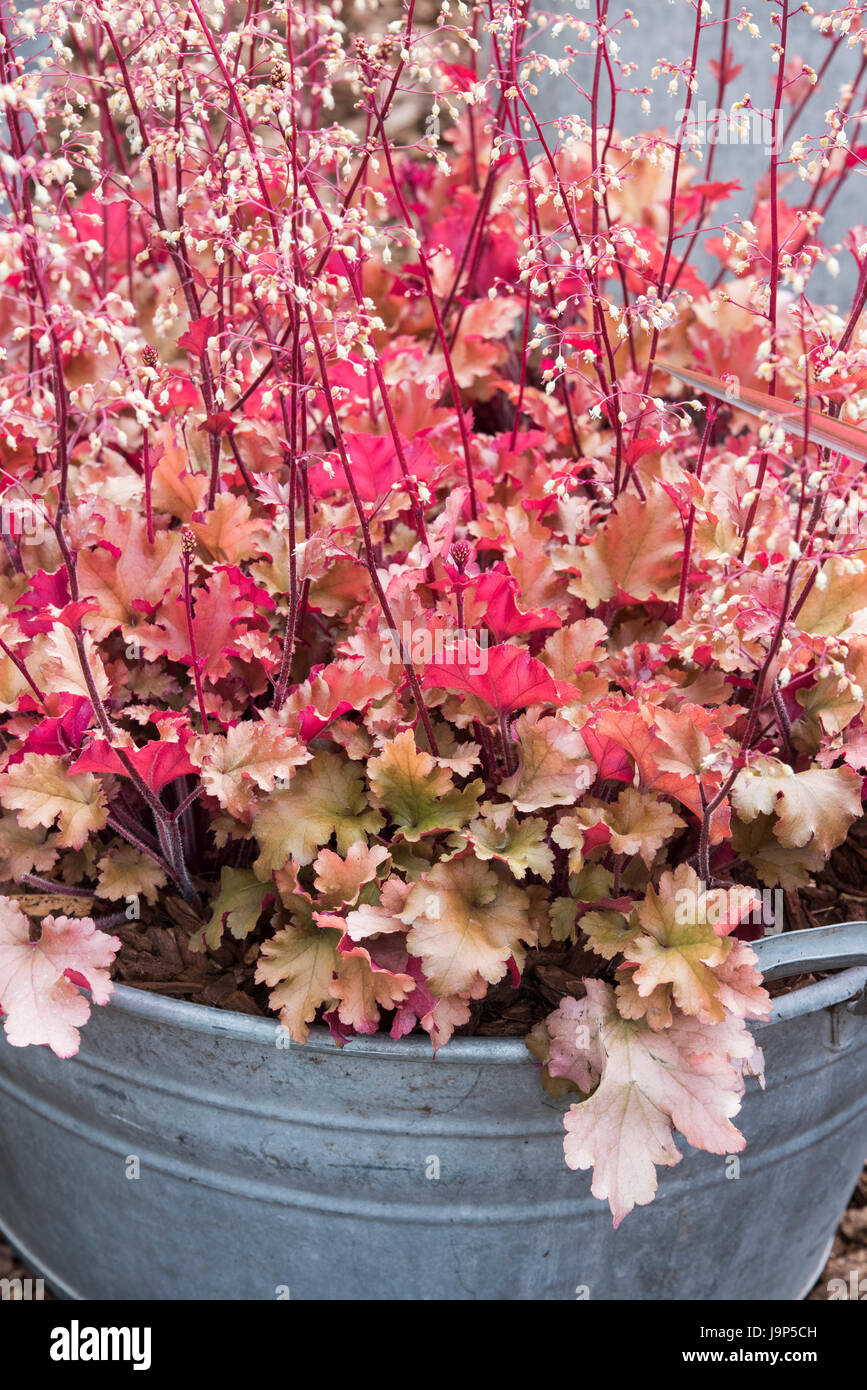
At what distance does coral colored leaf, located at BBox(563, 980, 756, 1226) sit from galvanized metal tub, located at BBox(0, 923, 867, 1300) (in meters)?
0.08

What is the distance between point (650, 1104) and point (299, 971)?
310mm

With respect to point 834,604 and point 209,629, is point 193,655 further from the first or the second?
point 834,604

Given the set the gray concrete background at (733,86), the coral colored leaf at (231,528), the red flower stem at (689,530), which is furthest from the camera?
the gray concrete background at (733,86)

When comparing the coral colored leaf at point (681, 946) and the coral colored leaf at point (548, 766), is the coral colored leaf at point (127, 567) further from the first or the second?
the coral colored leaf at point (681, 946)

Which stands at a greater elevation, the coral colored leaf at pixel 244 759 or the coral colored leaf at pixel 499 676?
the coral colored leaf at pixel 499 676

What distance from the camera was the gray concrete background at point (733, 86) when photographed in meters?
2.86

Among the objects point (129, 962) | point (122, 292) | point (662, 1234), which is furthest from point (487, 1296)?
point (122, 292)

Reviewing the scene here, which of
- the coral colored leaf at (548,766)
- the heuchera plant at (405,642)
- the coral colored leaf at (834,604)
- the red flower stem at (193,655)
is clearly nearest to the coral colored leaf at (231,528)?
the heuchera plant at (405,642)

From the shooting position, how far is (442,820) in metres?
1.04

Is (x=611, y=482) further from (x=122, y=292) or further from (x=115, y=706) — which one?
(x=122, y=292)

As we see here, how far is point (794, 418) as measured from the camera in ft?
2.75

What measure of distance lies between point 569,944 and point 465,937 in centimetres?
22

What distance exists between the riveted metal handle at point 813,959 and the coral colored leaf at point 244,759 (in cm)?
42

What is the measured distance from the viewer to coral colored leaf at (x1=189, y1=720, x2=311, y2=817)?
3.25 ft
